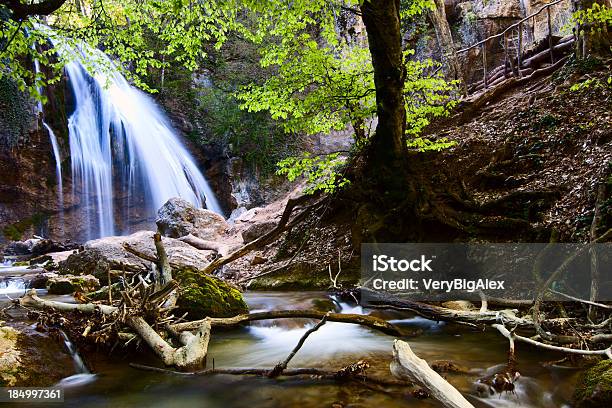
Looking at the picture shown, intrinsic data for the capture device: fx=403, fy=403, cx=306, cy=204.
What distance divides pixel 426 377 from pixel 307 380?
151 cm

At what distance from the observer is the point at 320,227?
30.3 ft

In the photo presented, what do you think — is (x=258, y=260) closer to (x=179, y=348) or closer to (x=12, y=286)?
(x=12, y=286)

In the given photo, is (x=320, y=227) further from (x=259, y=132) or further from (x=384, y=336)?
(x=259, y=132)

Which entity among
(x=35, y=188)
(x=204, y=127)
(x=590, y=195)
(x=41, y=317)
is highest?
(x=204, y=127)

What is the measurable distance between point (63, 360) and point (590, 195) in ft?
21.1

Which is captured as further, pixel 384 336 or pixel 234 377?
pixel 384 336

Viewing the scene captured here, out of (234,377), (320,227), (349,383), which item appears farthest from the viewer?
(320,227)

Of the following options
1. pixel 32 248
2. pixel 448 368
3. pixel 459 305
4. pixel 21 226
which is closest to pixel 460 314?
pixel 448 368

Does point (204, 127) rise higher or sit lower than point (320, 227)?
higher

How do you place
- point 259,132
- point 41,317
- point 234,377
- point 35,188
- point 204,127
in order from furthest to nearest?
point 204,127
point 259,132
point 35,188
point 41,317
point 234,377

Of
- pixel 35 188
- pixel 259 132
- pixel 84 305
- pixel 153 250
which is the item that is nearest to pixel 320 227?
pixel 153 250

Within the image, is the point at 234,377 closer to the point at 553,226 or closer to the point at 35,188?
the point at 553,226

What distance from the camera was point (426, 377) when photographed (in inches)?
81.8

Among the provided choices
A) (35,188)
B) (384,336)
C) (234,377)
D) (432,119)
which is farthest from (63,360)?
(35,188)
